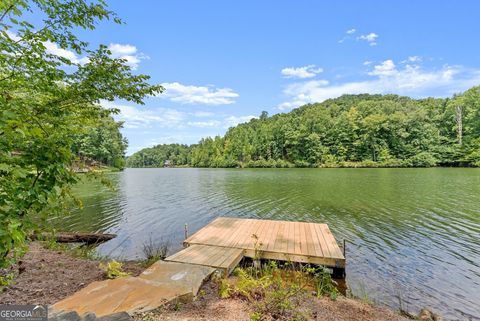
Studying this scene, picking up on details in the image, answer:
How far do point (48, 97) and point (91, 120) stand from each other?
3.10 ft

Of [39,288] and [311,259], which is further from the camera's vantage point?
[311,259]

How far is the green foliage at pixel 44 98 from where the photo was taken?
198 centimetres

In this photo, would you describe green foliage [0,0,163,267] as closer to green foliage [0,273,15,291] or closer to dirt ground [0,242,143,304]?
green foliage [0,273,15,291]

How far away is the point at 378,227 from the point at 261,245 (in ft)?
20.3

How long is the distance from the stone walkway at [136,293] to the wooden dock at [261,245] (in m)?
0.85

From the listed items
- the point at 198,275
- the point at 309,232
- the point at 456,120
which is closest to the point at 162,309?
the point at 198,275

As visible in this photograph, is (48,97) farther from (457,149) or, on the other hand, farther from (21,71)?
(457,149)

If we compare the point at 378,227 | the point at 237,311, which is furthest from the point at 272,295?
the point at 378,227

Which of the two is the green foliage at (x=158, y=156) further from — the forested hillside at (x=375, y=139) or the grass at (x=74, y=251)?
the grass at (x=74, y=251)

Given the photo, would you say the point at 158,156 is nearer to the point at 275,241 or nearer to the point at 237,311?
the point at 275,241

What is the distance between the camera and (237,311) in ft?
11.2

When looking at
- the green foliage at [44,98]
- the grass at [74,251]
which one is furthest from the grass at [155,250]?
the green foliage at [44,98]

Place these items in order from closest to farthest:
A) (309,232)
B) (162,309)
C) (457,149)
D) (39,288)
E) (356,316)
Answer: (162,309), (356,316), (39,288), (309,232), (457,149)

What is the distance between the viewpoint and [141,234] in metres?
9.75
